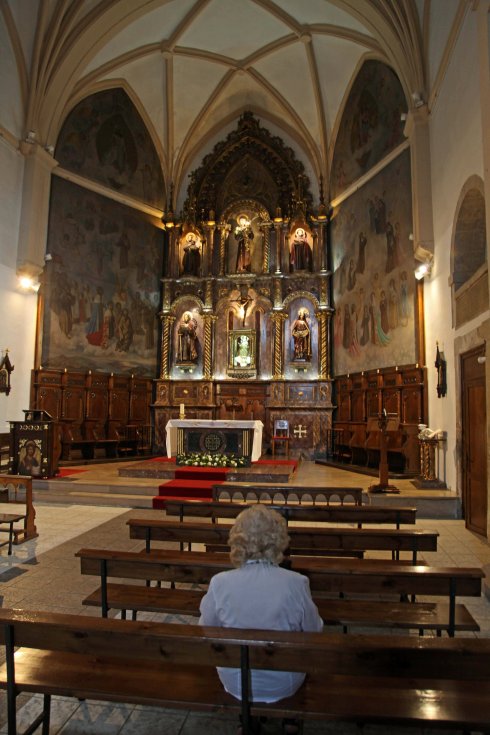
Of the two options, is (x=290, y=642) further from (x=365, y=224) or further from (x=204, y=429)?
(x=365, y=224)

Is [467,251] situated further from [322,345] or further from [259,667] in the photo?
[259,667]

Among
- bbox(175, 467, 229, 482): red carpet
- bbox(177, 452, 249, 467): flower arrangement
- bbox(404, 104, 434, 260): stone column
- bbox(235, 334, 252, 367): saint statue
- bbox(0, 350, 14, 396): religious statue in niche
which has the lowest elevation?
bbox(175, 467, 229, 482): red carpet

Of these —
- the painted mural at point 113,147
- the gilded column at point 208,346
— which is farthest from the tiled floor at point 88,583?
the painted mural at point 113,147

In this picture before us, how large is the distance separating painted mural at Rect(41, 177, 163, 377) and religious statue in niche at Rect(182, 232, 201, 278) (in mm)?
1024

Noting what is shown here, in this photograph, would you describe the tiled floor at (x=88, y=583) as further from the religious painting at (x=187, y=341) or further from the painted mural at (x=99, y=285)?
the religious painting at (x=187, y=341)

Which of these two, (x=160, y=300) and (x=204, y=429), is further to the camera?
(x=160, y=300)

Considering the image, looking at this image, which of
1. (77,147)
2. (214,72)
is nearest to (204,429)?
(77,147)

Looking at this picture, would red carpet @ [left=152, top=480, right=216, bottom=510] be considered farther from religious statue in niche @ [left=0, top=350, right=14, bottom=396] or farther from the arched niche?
the arched niche

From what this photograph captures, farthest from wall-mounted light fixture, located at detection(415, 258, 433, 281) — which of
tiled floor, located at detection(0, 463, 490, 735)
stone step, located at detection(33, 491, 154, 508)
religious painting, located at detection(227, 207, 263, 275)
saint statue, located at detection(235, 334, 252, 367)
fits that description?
religious painting, located at detection(227, 207, 263, 275)

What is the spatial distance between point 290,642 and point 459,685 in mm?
1010

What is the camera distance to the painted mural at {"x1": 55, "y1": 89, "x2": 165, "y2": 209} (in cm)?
1623

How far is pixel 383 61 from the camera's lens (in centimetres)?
1436

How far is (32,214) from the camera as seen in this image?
47.1ft

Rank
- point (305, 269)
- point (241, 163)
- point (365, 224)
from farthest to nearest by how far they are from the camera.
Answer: point (241, 163)
point (305, 269)
point (365, 224)
